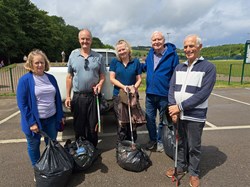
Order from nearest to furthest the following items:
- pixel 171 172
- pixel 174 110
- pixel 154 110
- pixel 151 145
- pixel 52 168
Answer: pixel 52 168 < pixel 174 110 < pixel 171 172 < pixel 154 110 < pixel 151 145

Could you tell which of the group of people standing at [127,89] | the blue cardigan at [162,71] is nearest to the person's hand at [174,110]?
the group of people standing at [127,89]

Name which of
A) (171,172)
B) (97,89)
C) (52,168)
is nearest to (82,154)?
(52,168)

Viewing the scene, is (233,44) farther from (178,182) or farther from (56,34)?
(178,182)

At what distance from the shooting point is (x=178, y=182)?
2809 mm

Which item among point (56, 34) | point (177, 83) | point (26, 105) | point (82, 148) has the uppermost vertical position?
point (56, 34)

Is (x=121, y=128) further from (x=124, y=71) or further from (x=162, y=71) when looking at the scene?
(x=162, y=71)

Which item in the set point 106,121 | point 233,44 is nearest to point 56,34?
point 106,121

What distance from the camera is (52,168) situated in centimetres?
250

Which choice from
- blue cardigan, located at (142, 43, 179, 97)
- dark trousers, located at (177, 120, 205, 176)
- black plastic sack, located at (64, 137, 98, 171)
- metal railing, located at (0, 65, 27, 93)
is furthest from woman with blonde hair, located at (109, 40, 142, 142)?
metal railing, located at (0, 65, 27, 93)

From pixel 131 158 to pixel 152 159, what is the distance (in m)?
0.57

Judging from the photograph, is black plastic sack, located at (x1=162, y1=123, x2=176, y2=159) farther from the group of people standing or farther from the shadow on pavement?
the shadow on pavement

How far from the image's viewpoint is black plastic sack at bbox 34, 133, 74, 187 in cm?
248

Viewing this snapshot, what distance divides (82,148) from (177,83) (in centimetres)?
165

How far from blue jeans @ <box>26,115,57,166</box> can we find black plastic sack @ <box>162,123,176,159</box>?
1673mm
